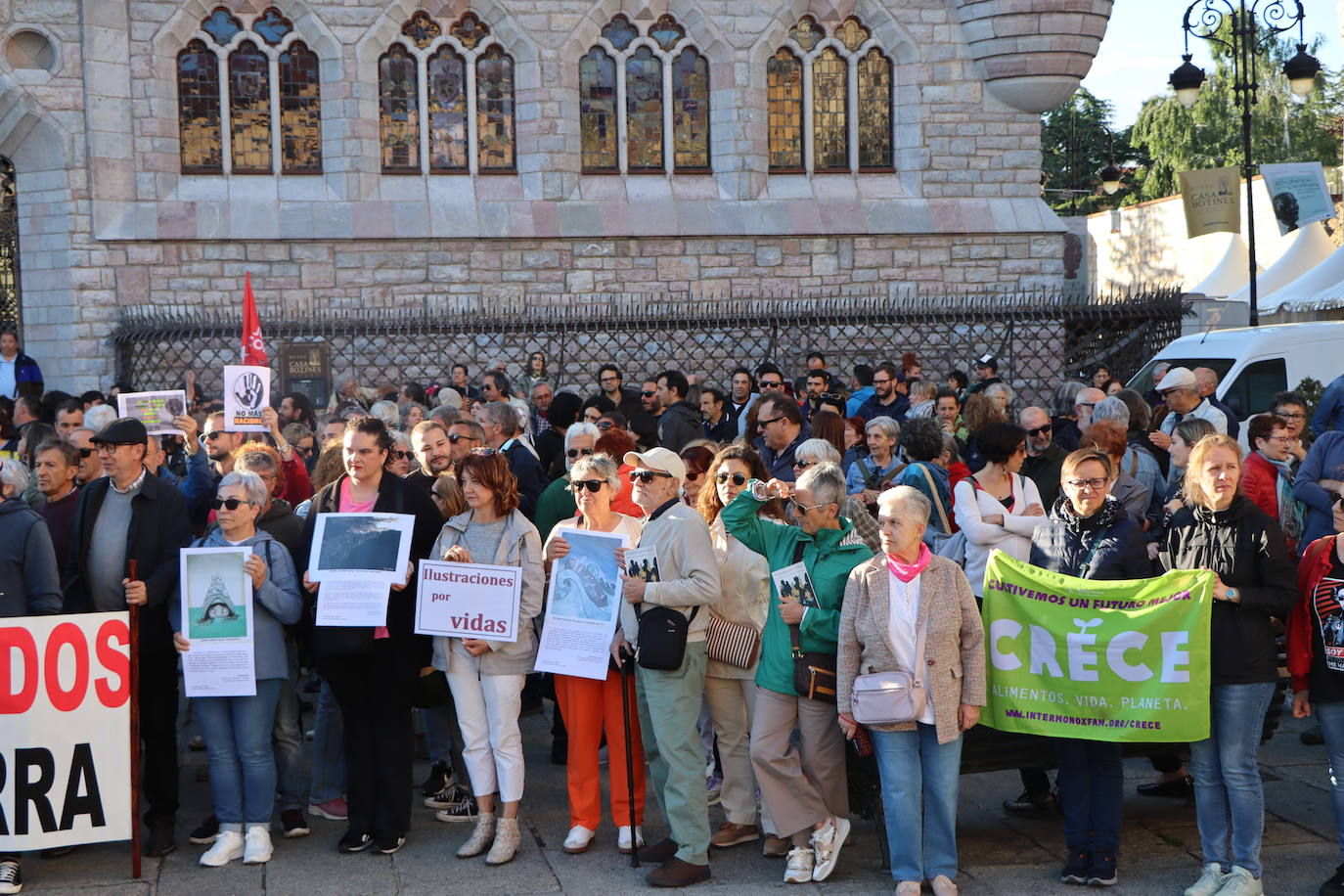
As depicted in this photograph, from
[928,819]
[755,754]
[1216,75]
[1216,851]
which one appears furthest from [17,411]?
[1216,75]

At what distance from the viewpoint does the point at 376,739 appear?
253 inches

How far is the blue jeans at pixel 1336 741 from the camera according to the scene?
221 inches

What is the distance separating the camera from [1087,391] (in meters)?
10.2

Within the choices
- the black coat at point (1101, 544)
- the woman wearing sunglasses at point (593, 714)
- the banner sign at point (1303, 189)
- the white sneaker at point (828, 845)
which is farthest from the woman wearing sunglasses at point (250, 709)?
the banner sign at point (1303, 189)

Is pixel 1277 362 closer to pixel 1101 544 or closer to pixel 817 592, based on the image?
pixel 1101 544

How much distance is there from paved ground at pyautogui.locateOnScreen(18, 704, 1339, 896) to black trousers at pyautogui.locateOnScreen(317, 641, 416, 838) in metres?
0.18

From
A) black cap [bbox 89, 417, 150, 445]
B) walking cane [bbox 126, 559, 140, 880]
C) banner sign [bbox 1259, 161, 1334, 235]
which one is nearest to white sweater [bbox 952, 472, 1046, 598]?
walking cane [bbox 126, 559, 140, 880]

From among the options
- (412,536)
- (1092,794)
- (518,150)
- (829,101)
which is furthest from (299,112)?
(1092,794)

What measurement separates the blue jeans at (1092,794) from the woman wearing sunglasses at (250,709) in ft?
11.1

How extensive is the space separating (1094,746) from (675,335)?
12576 mm

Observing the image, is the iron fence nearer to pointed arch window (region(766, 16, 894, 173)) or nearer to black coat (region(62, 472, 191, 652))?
pointed arch window (region(766, 16, 894, 173))

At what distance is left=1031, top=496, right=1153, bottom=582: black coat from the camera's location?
586cm

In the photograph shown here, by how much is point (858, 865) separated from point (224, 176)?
14.9 meters

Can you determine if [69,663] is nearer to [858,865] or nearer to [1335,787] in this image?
[858,865]
